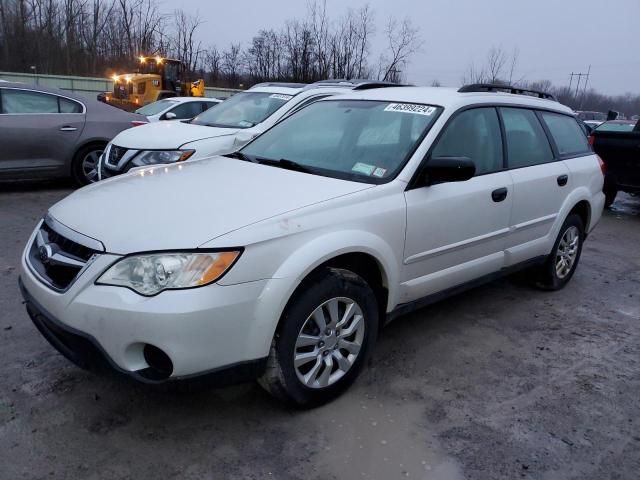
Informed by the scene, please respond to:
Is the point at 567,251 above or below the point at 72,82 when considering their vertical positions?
below

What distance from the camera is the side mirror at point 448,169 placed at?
307cm

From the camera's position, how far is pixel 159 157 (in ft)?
19.6

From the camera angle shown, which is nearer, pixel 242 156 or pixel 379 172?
pixel 379 172

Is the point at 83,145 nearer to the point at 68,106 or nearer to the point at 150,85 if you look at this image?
the point at 68,106

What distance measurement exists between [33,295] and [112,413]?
0.72 m

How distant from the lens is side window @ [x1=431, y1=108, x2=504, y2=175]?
3.45 meters

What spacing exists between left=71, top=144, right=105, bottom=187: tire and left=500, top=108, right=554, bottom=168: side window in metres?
5.89

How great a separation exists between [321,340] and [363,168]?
3.55 feet

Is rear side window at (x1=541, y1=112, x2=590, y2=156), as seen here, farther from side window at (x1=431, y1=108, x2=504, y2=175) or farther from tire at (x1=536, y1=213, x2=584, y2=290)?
side window at (x1=431, y1=108, x2=504, y2=175)

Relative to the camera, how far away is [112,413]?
274 centimetres

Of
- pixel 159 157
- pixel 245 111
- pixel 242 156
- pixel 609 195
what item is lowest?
pixel 609 195

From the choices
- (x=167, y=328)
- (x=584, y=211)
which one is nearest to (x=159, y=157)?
(x=167, y=328)


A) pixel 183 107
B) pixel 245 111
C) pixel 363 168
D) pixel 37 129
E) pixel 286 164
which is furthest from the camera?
pixel 183 107

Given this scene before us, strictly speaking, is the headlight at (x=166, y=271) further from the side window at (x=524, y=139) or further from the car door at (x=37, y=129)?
the car door at (x=37, y=129)
